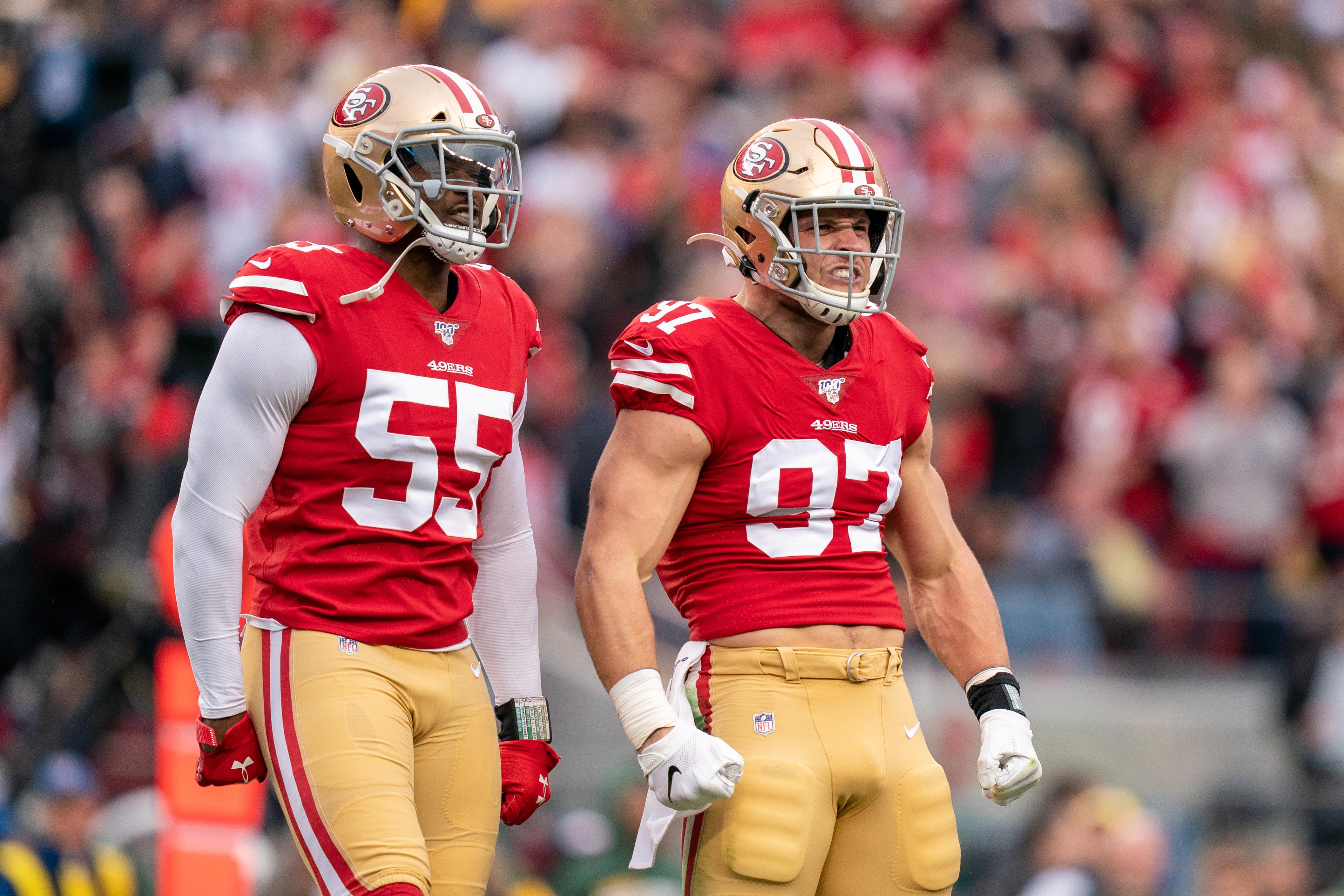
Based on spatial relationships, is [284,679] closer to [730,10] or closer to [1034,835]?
[1034,835]

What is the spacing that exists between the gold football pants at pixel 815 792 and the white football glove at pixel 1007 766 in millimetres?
121

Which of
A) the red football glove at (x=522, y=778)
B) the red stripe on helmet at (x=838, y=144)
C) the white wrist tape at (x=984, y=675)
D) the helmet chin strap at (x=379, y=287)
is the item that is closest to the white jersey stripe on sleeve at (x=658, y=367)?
the helmet chin strap at (x=379, y=287)

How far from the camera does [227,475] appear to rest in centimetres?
375

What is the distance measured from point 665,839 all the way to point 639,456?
3.98 m

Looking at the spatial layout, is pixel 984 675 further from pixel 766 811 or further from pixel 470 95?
pixel 470 95

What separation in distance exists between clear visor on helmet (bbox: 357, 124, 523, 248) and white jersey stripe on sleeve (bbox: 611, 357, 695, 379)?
38 centimetres

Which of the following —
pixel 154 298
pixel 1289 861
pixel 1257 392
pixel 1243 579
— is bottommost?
pixel 1289 861

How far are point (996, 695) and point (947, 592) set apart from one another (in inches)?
11.7

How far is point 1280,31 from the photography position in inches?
519

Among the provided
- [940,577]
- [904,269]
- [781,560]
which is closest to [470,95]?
[781,560]

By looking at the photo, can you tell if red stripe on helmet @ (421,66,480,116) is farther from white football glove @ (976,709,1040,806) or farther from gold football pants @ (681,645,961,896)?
white football glove @ (976,709,1040,806)

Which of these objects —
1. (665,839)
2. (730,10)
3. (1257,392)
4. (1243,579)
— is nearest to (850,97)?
(730,10)

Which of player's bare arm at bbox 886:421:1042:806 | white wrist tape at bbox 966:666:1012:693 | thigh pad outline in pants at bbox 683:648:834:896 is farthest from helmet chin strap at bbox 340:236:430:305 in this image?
white wrist tape at bbox 966:666:1012:693

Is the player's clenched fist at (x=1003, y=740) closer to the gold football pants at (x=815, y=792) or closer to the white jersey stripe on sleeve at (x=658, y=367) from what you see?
the gold football pants at (x=815, y=792)
